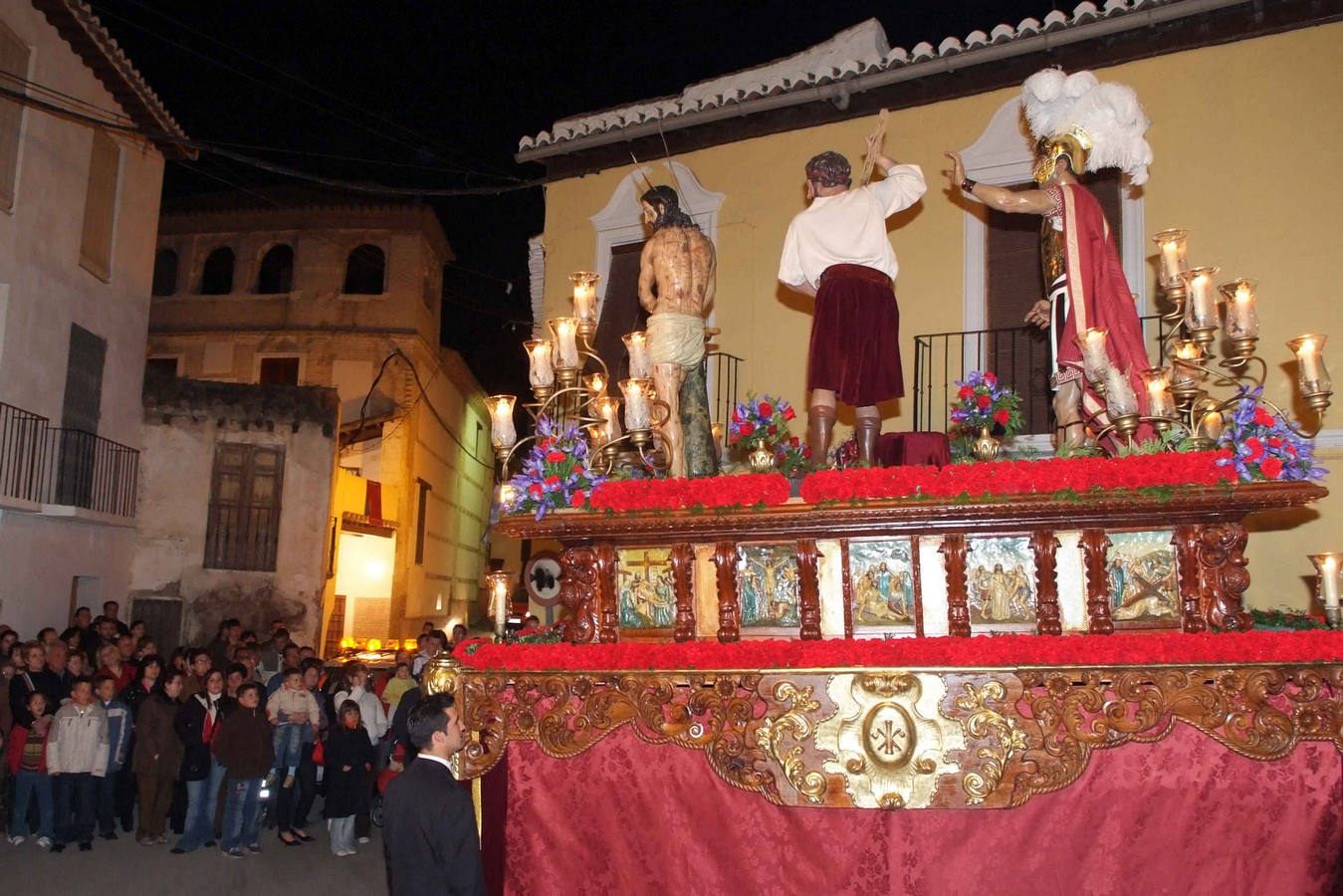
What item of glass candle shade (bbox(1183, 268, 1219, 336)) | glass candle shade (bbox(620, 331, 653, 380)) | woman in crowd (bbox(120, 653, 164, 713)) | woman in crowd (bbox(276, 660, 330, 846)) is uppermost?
glass candle shade (bbox(1183, 268, 1219, 336))

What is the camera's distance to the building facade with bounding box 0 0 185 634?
13.2 meters

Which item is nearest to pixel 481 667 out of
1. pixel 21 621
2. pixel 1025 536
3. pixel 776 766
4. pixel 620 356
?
pixel 776 766

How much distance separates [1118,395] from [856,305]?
5.37ft

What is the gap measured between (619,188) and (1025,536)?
7233 millimetres

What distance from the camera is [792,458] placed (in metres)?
6.99

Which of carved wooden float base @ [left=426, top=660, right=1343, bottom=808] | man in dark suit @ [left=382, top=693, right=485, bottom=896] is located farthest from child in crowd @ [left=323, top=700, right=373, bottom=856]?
man in dark suit @ [left=382, top=693, right=485, bottom=896]

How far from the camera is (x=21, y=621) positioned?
13250mm

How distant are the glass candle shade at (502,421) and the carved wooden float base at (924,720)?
1.32 metres

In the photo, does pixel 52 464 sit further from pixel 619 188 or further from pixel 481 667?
pixel 481 667

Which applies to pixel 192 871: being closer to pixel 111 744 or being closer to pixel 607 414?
pixel 111 744

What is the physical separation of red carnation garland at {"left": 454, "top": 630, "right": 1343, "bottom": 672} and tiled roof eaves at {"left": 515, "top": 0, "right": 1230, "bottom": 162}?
19.0ft

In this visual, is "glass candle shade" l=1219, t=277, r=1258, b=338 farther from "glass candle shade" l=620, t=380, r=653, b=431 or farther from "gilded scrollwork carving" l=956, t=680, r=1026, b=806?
"glass candle shade" l=620, t=380, r=653, b=431

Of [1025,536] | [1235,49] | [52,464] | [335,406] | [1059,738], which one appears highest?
[1235,49]

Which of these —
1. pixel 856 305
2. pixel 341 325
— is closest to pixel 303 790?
pixel 856 305
